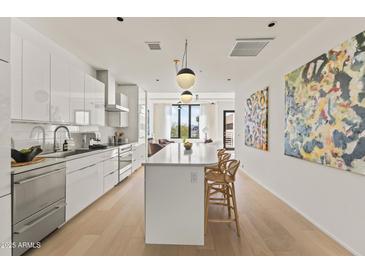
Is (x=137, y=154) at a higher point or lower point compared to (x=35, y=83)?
lower

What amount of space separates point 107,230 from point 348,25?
151 inches

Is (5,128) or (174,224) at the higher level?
(5,128)

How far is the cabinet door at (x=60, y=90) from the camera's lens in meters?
3.07

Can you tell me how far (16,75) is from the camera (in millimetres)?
2396

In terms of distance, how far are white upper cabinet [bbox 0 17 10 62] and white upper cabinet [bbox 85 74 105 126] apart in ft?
7.39

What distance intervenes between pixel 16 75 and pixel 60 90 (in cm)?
85

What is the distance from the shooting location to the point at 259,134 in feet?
16.7

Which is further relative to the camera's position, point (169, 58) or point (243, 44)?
point (169, 58)

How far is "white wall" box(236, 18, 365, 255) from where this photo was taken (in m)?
2.27

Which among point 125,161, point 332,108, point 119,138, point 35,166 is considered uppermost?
point 332,108

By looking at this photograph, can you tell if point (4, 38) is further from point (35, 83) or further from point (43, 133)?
point (43, 133)

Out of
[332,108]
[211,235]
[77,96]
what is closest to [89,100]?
[77,96]
